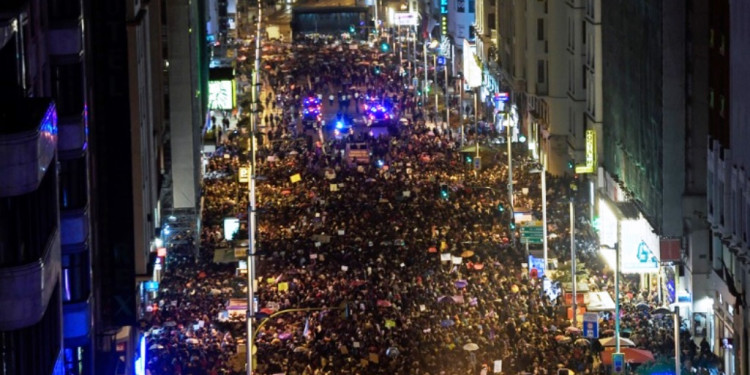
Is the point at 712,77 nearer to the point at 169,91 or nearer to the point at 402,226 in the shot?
the point at 402,226

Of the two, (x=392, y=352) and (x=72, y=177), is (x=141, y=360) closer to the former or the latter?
(x=392, y=352)

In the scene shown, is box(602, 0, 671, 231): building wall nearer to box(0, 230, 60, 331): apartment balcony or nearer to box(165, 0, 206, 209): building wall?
box(165, 0, 206, 209): building wall

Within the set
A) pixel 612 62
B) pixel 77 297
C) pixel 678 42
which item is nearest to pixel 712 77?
pixel 678 42

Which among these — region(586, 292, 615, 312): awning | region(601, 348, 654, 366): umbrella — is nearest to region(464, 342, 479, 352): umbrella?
region(601, 348, 654, 366): umbrella

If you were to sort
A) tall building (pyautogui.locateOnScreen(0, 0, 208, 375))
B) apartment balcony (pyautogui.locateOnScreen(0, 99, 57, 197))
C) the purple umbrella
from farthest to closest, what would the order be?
the purple umbrella
tall building (pyautogui.locateOnScreen(0, 0, 208, 375))
apartment balcony (pyautogui.locateOnScreen(0, 99, 57, 197))

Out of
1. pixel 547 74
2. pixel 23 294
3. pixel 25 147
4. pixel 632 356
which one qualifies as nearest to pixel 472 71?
pixel 547 74

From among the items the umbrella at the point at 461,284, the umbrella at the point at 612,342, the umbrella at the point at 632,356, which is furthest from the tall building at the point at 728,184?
the umbrella at the point at 461,284
